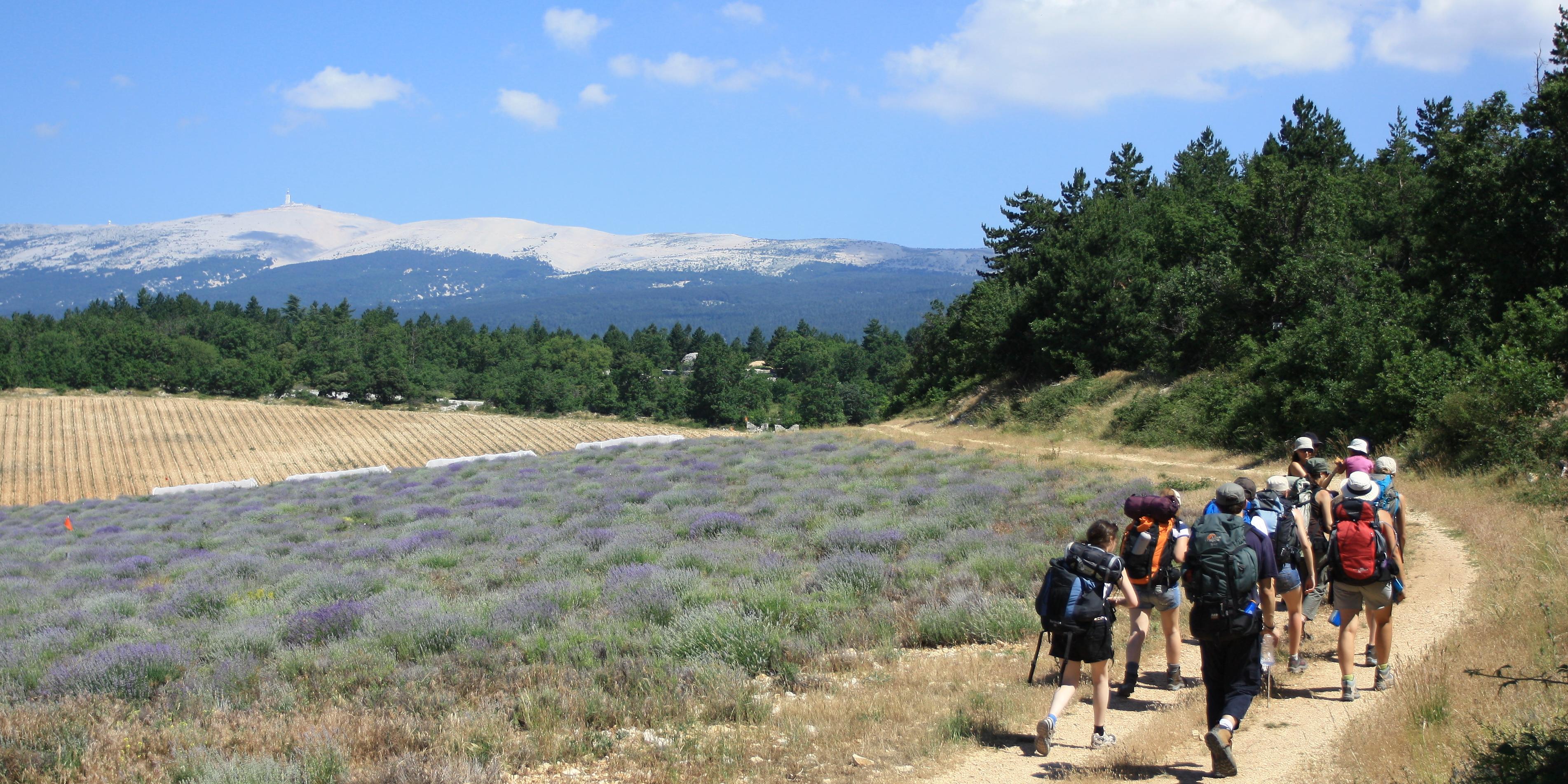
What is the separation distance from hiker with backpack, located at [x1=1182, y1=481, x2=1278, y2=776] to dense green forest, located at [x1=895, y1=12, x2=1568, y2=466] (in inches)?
546

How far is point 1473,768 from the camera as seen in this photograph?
5133 millimetres

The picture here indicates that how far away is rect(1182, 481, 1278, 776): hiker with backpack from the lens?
245 inches

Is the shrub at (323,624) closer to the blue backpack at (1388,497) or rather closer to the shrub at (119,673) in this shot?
the shrub at (119,673)

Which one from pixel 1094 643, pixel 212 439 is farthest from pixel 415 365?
→ pixel 1094 643

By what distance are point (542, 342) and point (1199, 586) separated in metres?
176

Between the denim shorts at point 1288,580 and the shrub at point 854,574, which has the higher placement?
the denim shorts at point 1288,580

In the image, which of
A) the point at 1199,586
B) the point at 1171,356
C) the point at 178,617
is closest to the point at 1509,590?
the point at 1199,586

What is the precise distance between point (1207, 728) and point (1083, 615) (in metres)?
1.45

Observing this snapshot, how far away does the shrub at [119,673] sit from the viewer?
8320mm

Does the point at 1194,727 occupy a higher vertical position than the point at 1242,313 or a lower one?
lower

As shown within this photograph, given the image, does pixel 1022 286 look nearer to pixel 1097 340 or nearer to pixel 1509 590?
Answer: pixel 1097 340

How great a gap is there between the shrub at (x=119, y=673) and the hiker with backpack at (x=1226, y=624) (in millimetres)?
8672

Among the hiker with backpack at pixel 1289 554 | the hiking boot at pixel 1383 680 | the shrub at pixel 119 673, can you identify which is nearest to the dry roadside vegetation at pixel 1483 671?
the hiking boot at pixel 1383 680

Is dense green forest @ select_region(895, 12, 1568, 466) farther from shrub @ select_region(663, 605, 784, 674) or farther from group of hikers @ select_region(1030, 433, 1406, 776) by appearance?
shrub @ select_region(663, 605, 784, 674)
